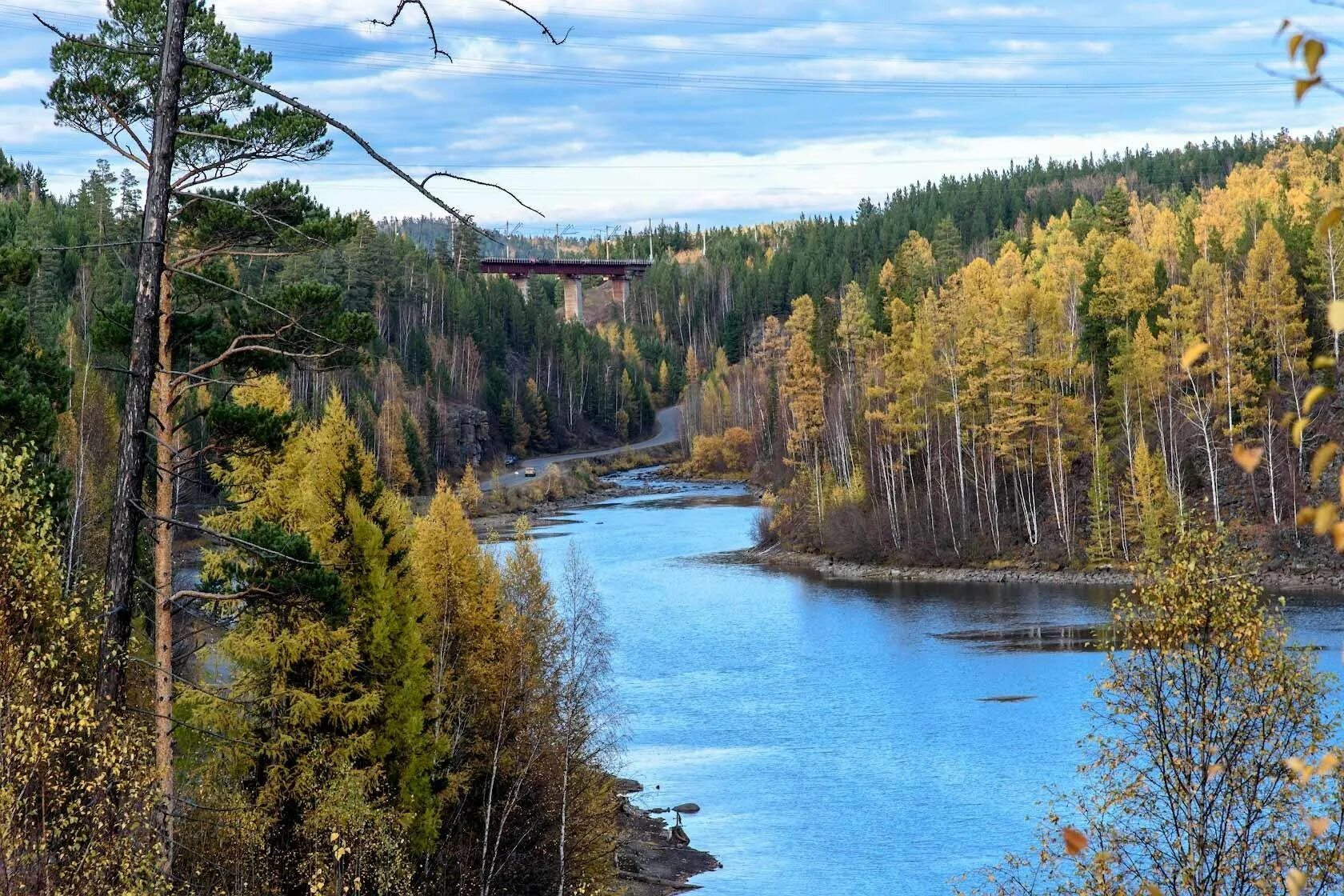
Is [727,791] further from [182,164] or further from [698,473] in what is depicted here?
[698,473]

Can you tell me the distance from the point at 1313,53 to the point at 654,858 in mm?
23277

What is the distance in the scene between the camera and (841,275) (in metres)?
120

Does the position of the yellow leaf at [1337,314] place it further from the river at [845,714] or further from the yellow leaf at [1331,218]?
the river at [845,714]

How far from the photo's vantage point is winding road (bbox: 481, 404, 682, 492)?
8444cm

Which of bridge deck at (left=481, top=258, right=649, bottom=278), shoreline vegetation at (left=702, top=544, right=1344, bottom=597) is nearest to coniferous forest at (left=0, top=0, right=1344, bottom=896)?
shoreline vegetation at (left=702, top=544, right=1344, bottom=597)

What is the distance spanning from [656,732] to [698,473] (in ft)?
198

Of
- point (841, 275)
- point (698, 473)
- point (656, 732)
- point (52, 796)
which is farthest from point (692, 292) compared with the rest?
point (52, 796)

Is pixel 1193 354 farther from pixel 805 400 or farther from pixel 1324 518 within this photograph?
pixel 805 400

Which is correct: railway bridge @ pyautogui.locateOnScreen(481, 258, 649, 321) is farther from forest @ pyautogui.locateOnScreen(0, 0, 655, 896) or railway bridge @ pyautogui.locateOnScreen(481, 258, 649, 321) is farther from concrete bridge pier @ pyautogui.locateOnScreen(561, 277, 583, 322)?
forest @ pyautogui.locateOnScreen(0, 0, 655, 896)

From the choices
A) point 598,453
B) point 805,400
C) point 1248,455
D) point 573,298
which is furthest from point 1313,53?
point 573,298

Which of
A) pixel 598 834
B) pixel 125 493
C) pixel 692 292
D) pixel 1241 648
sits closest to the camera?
pixel 125 493

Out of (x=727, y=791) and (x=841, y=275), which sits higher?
(x=841, y=275)

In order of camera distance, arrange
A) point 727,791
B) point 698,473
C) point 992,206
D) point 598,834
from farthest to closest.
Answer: point 992,206 < point 698,473 < point 727,791 < point 598,834

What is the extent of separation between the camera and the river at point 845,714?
2377cm
